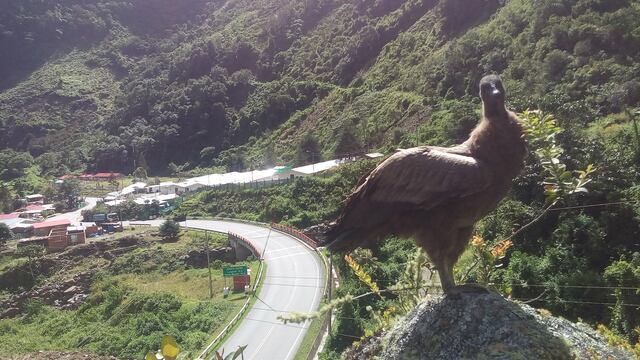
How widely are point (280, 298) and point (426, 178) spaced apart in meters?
23.1

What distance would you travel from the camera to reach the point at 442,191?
3.48m

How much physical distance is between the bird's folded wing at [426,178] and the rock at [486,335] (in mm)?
772

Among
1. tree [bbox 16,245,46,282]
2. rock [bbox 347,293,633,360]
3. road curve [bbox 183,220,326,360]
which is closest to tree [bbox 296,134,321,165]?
road curve [bbox 183,220,326,360]

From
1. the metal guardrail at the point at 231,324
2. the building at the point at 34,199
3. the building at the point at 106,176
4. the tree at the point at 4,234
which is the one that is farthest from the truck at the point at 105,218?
the metal guardrail at the point at 231,324

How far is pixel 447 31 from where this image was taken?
5819 centimetres

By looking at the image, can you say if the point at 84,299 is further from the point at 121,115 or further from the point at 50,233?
the point at 121,115

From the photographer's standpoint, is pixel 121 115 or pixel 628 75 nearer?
pixel 628 75

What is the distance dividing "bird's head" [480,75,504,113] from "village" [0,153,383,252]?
128 feet

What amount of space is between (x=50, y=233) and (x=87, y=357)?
108 feet

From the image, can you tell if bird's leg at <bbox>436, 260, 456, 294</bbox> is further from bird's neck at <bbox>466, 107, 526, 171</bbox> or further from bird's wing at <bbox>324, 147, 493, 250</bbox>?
bird's neck at <bbox>466, 107, 526, 171</bbox>

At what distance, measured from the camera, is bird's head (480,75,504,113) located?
3691 millimetres

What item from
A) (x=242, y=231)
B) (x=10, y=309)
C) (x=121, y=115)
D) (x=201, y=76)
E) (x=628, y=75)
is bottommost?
(x=10, y=309)

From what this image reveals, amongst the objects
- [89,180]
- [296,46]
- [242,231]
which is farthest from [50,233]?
[296,46]

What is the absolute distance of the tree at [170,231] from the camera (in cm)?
4562
